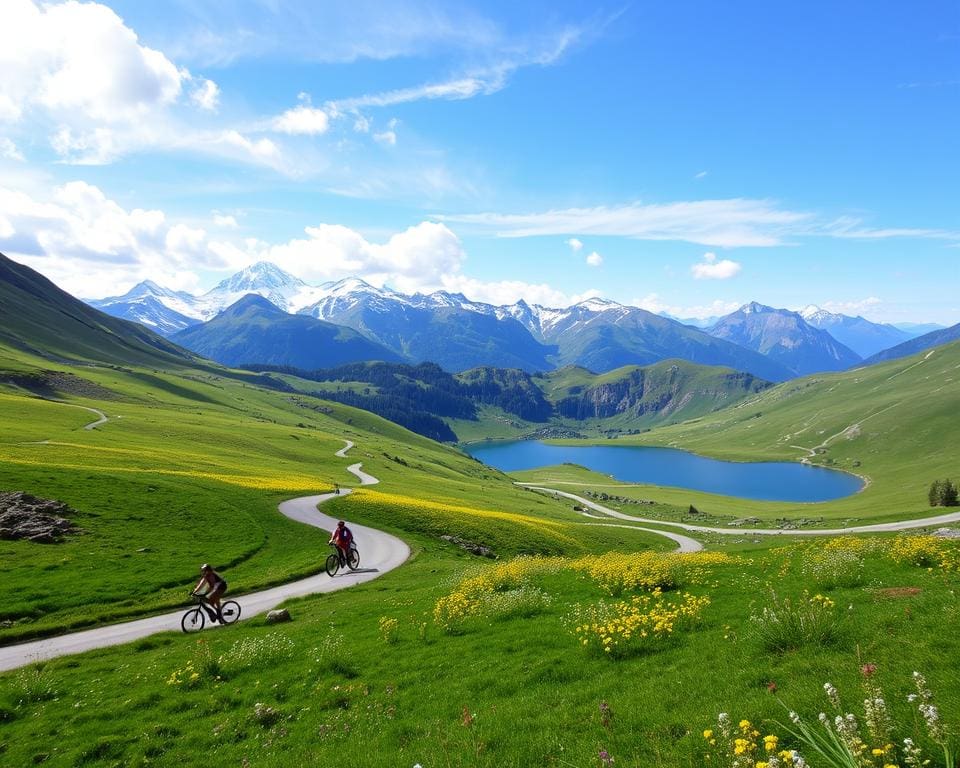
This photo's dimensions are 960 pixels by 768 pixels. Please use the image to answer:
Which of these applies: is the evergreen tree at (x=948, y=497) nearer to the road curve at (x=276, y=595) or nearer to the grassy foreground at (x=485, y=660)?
the grassy foreground at (x=485, y=660)

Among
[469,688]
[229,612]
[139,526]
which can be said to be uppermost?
[469,688]

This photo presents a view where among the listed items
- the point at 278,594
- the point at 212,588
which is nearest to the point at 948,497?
the point at 278,594

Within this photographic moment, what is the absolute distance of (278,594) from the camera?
1249 inches

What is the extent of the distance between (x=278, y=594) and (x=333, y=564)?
5.54 m

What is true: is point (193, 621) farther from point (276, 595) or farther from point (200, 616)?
point (276, 595)

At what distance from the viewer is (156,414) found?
12812 centimetres

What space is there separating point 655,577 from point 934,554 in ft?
37.6

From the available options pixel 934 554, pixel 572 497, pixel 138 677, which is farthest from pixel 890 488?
pixel 138 677

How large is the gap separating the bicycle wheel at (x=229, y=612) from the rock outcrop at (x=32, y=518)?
15.2 metres

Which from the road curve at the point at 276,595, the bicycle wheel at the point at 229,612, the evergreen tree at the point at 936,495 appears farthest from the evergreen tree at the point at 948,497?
the bicycle wheel at the point at 229,612

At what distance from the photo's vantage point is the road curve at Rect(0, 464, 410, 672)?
21984mm

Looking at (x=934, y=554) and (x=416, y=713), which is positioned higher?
(x=934, y=554)

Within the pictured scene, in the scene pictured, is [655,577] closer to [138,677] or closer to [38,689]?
[138,677]

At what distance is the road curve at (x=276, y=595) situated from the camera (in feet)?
72.1
